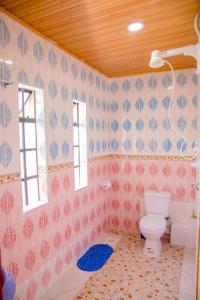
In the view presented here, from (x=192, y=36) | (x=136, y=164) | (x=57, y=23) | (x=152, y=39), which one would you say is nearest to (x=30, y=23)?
(x=57, y=23)

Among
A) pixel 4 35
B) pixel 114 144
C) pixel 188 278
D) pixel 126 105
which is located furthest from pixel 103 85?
pixel 188 278

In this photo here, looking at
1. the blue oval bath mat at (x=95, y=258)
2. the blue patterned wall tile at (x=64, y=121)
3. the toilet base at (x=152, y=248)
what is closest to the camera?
the blue patterned wall tile at (x=64, y=121)

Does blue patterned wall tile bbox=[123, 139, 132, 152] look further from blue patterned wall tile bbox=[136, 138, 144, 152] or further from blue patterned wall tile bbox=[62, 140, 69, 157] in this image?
blue patterned wall tile bbox=[62, 140, 69, 157]

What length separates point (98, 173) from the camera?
3232 mm

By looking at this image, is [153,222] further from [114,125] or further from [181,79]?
[181,79]

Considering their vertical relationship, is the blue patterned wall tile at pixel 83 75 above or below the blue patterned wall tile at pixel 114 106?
above

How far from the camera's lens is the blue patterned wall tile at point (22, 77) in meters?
1.81

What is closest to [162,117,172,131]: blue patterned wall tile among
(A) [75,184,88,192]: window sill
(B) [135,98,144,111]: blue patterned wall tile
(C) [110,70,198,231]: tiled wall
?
(C) [110,70,198,231]: tiled wall

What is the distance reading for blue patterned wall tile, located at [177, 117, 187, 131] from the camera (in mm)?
3139

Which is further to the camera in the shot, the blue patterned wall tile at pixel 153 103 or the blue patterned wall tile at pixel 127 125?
the blue patterned wall tile at pixel 127 125

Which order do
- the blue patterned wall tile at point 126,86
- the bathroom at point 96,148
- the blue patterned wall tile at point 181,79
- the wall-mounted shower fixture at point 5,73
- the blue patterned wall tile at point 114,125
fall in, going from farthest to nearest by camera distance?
1. the blue patterned wall tile at point 114,125
2. the blue patterned wall tile at point 126,86
3. the blue patterned wall tile at point 181,79
4. the bathroom at point 96,148
5. the wall-mounted shower fixture at point 5,73

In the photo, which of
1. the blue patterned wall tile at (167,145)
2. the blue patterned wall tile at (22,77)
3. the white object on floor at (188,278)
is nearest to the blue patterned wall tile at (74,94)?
the blue patterned wall tile at (22,77)

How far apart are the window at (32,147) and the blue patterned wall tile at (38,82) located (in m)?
0.07

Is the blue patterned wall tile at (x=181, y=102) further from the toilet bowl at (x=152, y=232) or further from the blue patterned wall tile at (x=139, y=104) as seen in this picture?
the toilet bowl at (x=152, y=232)
